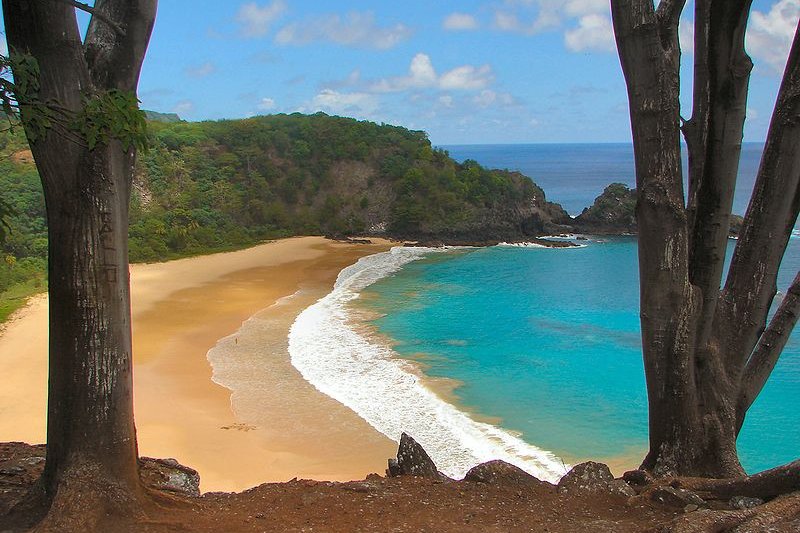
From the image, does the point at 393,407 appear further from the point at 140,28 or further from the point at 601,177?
the point at 601,177

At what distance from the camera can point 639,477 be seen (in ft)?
15.2

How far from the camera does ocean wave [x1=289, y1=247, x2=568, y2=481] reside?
12500mm

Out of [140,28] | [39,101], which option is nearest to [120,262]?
[39,101]

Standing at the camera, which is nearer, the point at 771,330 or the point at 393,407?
the point at 771,330

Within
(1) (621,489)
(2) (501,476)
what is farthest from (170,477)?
(1) (621,489)

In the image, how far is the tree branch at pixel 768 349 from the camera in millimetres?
4871

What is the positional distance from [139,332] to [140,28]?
57.9 ft

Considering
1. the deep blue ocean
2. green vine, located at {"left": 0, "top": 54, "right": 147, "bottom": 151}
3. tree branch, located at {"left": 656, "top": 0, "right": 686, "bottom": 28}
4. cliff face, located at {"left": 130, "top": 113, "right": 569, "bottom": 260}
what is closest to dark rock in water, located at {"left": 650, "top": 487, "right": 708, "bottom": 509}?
tree branch, located at {"left": 656, "top": 0, "right": 686, "bottom": 28}

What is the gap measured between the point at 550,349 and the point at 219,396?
10.6 metres

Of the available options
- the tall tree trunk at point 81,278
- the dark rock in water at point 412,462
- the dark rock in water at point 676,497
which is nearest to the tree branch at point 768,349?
the dark rock in water at point 676,497

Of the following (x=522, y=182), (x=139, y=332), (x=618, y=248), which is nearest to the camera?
(x=139, y=332)

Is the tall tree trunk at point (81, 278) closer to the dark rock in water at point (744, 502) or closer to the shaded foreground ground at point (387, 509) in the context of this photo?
the shaded foreground ground at point (387, 509)

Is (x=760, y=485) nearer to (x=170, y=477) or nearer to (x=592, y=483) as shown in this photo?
(x=592, y=483)

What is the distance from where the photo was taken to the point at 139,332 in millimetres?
20594
